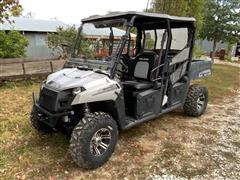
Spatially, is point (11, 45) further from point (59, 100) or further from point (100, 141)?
point (100, 141)

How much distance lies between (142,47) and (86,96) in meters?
2.44

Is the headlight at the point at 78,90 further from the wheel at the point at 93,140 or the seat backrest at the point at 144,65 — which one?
the seat backrest at the point at 144,65

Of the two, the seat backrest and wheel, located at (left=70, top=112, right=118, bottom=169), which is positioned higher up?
the seat backrest

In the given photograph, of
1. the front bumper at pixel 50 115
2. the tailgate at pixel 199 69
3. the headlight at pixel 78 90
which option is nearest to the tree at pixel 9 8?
the front bumper at pixel 50 115

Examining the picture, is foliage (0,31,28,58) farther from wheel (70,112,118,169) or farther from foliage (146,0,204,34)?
wheel (70,112,118,169)

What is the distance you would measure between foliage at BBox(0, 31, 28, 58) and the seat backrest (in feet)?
19.7

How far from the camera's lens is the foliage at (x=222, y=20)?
20.4 metres

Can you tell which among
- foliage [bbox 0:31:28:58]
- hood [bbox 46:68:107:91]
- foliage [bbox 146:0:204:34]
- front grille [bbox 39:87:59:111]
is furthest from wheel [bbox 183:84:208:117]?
foliage [bbox 146:0:204:34]

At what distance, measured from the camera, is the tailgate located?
548 cm

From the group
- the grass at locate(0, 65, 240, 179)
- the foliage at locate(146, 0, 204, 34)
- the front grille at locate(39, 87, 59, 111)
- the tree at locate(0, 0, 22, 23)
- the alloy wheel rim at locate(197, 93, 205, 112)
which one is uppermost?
the foliage at locate(146, 0, 204, 34)

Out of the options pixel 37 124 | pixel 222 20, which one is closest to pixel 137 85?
pixel 37 124

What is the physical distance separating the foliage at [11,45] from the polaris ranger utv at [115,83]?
556cm

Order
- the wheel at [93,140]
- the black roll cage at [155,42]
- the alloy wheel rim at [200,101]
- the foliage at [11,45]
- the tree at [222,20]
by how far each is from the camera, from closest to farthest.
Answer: the wheel at [93,140], the black roll cage at [155,42], the alloy wheel rim at [200,101], the foliage at [11,45], the tree at [222,20]

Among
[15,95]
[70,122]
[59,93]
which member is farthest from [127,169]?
[15,95]
